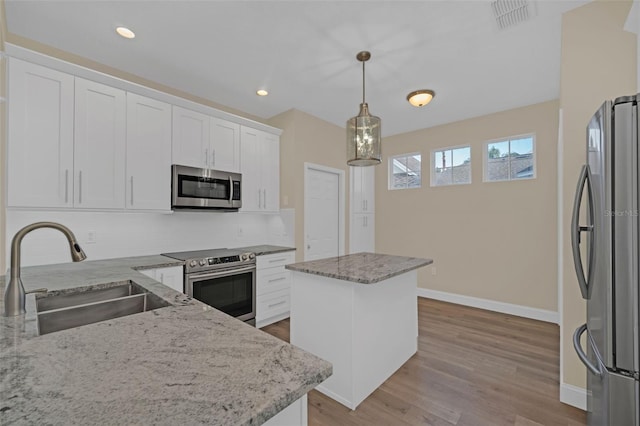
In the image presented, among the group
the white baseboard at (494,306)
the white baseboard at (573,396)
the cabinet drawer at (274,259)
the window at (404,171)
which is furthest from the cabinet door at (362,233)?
the white baseboard at (573,396)

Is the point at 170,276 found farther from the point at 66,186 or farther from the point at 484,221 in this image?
the point at 484,221

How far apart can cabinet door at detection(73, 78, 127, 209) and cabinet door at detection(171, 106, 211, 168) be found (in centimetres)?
47

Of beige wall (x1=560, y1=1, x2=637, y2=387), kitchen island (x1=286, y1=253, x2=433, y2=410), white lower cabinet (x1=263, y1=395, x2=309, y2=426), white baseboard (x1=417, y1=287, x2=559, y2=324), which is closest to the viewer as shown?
white lower cabinet (x1=263, y1=395, x2=309, y2=426)

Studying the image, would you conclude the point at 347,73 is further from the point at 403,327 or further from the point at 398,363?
the point at 398,363

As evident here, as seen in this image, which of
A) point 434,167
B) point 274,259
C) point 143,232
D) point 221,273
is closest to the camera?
point 221,273

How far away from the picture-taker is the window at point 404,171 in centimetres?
489

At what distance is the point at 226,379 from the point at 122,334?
1.67 feet

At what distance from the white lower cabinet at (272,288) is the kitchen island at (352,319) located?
1099mm

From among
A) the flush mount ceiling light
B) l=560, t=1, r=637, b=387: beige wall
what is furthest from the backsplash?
l=560, t=1, r=637, b=387: beige wall

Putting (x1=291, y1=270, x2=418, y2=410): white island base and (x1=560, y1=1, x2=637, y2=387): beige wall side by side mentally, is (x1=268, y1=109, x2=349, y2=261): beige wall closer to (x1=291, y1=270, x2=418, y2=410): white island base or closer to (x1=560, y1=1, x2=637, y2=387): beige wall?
(x1=291, y1=270, x2=418, y2=410): white island base

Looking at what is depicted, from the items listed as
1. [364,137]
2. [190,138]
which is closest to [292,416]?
[364,137]

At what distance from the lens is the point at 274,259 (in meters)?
3.50

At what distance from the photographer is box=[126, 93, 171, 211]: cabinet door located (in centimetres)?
266

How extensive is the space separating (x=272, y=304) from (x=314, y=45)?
114 inches
